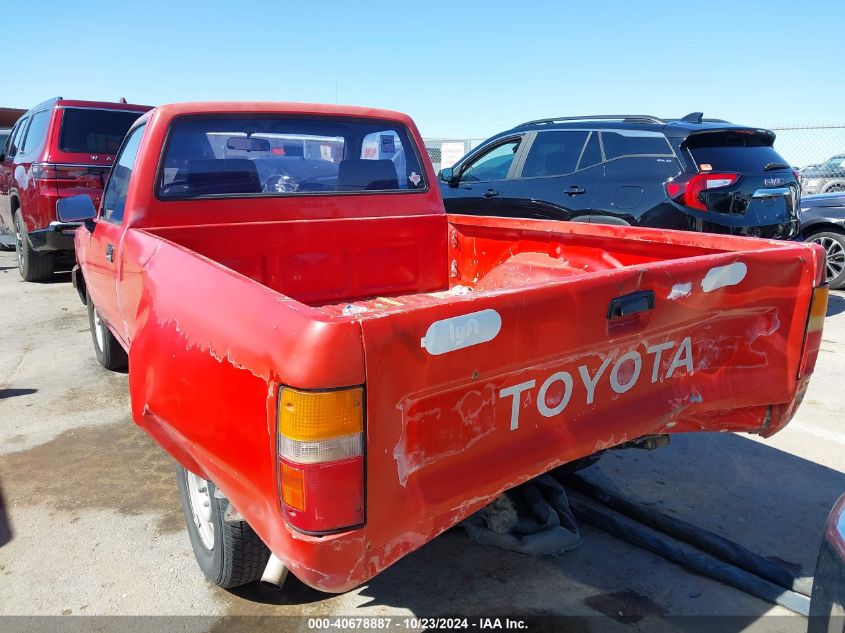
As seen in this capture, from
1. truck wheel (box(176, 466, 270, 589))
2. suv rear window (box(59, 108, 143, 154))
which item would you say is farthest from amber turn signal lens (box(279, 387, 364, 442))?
suv rear window (box(59, 108, 143, 154))

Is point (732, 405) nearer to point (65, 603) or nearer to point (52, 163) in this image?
point (65, 603)

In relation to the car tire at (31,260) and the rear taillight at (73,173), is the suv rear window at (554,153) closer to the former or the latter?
the rear taillight at (73,173)

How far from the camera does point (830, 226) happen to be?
7.45 m

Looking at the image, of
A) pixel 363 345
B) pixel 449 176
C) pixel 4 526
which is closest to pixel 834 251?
pixel 449 176

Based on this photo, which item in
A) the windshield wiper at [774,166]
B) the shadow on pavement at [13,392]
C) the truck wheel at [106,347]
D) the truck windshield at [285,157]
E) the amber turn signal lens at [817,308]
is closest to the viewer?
the amber turn signal lens at [817,308]

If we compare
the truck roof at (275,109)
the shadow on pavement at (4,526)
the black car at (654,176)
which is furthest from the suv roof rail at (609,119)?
the shadow on pavement at (4,526)

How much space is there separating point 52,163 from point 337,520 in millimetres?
6910

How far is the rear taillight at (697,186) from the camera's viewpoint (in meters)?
5.20

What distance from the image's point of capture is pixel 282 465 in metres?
1.49

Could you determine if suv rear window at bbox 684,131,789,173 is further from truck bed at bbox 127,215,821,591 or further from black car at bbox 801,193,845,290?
truck bed at bbox 127,215,821,591

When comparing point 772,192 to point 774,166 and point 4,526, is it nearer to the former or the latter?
point 774,166

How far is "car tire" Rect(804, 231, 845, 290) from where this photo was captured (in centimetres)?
743

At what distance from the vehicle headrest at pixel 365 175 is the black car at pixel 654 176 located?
254cm

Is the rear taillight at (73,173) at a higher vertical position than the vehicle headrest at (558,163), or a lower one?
lower
